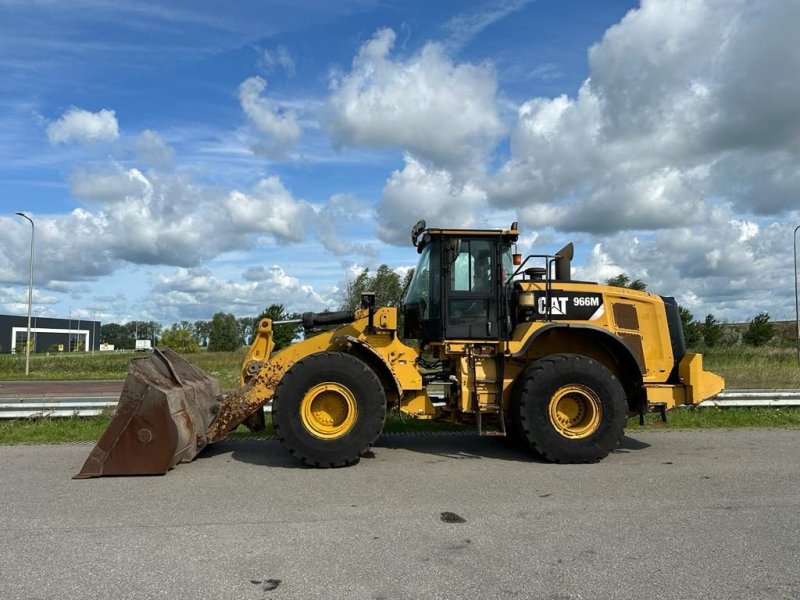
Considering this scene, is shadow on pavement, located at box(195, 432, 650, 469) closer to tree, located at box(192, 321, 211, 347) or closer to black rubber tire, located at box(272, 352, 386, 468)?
black rubber tire, located at box(272, 352, 386, 468)

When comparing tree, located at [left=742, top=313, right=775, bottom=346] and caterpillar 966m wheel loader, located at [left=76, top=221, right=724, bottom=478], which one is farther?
tree, located at [left=742, top=313, right=775, bottom=346]

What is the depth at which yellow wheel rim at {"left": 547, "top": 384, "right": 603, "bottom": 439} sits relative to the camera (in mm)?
7242

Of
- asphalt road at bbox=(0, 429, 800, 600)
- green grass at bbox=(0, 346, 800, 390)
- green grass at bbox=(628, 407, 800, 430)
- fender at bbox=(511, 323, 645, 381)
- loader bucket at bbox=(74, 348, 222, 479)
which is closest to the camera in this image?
asphalt road at bbox=(0, 429, 800, 600)

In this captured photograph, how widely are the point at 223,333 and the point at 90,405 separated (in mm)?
67761

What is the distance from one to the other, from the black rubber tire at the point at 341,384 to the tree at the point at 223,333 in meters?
61.8

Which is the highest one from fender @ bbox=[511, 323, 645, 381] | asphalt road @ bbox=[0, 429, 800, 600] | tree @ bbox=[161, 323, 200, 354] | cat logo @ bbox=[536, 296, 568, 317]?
tree @ bbox=[161, 323, 200, 354]

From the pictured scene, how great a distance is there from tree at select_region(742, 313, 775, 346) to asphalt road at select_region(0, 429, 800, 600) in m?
36.2

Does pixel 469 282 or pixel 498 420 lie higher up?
pixel 469 282

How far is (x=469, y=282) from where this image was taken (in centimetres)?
773

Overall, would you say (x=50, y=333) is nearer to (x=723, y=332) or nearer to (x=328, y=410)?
(x=723, y=332)

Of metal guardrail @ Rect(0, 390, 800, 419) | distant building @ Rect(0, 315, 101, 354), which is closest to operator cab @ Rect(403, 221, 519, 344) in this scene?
metal guardrail @ Rect(0, 390, 800, 419)

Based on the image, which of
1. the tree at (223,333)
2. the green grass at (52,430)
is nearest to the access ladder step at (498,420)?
the green grass at (52,430)

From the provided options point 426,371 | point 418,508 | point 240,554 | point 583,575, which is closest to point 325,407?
point 426,371

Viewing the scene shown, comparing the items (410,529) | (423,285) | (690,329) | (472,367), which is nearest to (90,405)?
(423,285)
